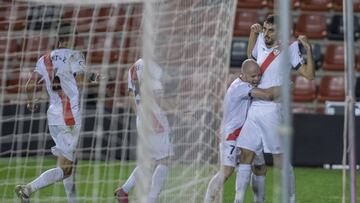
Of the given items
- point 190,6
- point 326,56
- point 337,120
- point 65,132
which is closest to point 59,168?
point 65,132

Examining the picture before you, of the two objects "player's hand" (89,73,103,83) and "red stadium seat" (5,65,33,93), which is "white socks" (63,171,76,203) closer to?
"player's hand" (89,73,103,83)

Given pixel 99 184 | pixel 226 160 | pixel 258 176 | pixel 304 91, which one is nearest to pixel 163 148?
pixel 226 160

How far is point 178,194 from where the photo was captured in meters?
8.60

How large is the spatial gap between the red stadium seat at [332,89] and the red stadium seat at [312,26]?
0.99 meters

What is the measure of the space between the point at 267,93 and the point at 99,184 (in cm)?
335

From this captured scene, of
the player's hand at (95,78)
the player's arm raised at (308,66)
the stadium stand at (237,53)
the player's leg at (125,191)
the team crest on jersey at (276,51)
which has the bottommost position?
the player's leg at (125,191)

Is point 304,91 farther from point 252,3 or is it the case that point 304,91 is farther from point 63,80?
point 63,80

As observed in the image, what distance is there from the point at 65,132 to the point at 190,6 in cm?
213

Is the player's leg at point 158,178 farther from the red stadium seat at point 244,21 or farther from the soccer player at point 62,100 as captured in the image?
the red stadium seat at point 244,21

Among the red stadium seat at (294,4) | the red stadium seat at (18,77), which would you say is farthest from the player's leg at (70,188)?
the red stadium seat at (294,4)

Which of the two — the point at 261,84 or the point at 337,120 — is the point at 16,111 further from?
the point at 261,84

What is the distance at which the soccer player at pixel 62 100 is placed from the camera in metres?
9.82

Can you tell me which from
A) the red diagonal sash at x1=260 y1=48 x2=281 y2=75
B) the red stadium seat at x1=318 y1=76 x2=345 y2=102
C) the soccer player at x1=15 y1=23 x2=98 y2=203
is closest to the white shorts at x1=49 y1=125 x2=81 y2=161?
the soccer player at x1=15 y1=23 x2=98 y2=203

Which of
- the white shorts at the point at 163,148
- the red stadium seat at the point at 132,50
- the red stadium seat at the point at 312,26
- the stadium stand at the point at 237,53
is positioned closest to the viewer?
the white shorts at the point at 163,148
